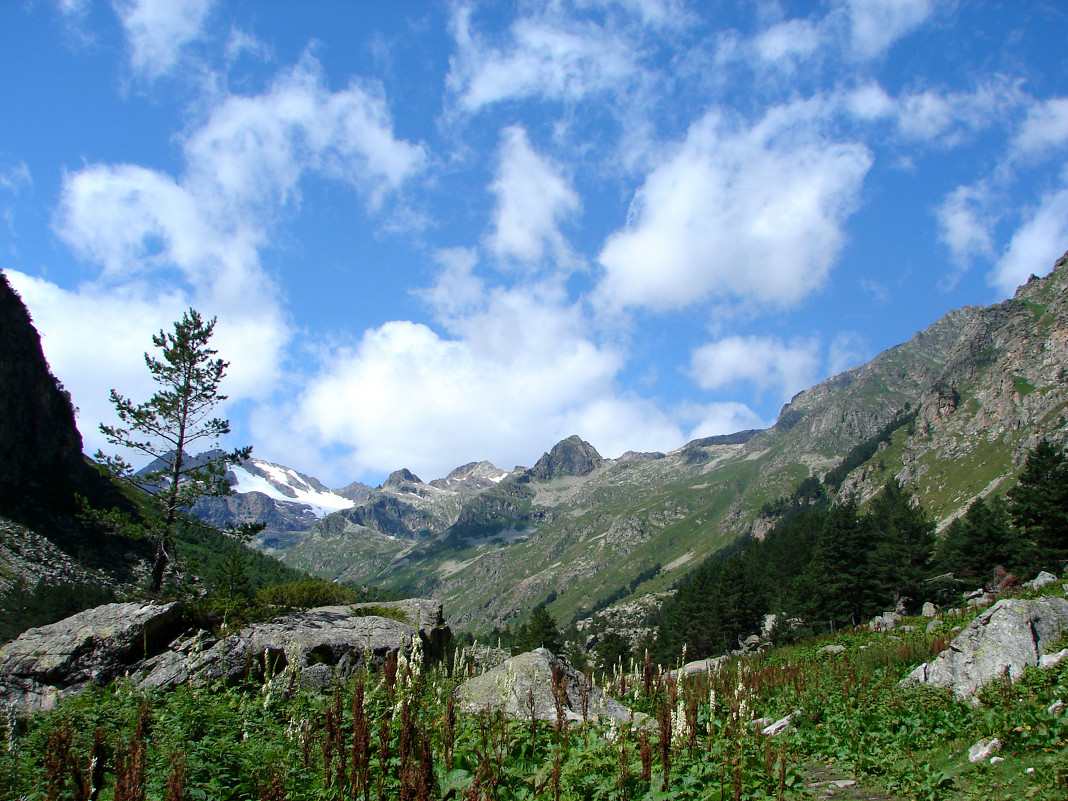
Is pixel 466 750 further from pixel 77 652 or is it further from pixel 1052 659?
pixel 1052 659

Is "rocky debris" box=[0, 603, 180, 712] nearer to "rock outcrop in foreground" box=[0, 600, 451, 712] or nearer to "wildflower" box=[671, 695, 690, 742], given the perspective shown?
"rock outcrop in foreground" box=[0, 600, 451, 712]

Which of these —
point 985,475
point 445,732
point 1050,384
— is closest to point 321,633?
point 445,732

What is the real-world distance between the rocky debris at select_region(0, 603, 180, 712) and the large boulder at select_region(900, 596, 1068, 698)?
20.2m

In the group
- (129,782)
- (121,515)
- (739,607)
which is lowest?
(739,607)

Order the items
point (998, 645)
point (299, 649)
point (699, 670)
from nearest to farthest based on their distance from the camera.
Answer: point (299, 649) < point (998, 645) < point (699, 670)

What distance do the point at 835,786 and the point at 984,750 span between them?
2577 millimetres

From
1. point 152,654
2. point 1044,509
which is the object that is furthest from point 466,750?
point 1044,509

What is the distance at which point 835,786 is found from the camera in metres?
10.4

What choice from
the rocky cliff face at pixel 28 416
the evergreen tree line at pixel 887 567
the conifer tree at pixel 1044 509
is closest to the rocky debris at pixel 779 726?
the conifer tree at pixel 1044 509

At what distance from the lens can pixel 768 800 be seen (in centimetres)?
727

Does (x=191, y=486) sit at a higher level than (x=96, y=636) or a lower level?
higher

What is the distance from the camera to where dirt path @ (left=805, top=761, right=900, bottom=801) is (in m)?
9.54

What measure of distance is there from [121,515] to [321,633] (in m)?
13.5

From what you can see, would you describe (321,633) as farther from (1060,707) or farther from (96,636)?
(1060,707)
